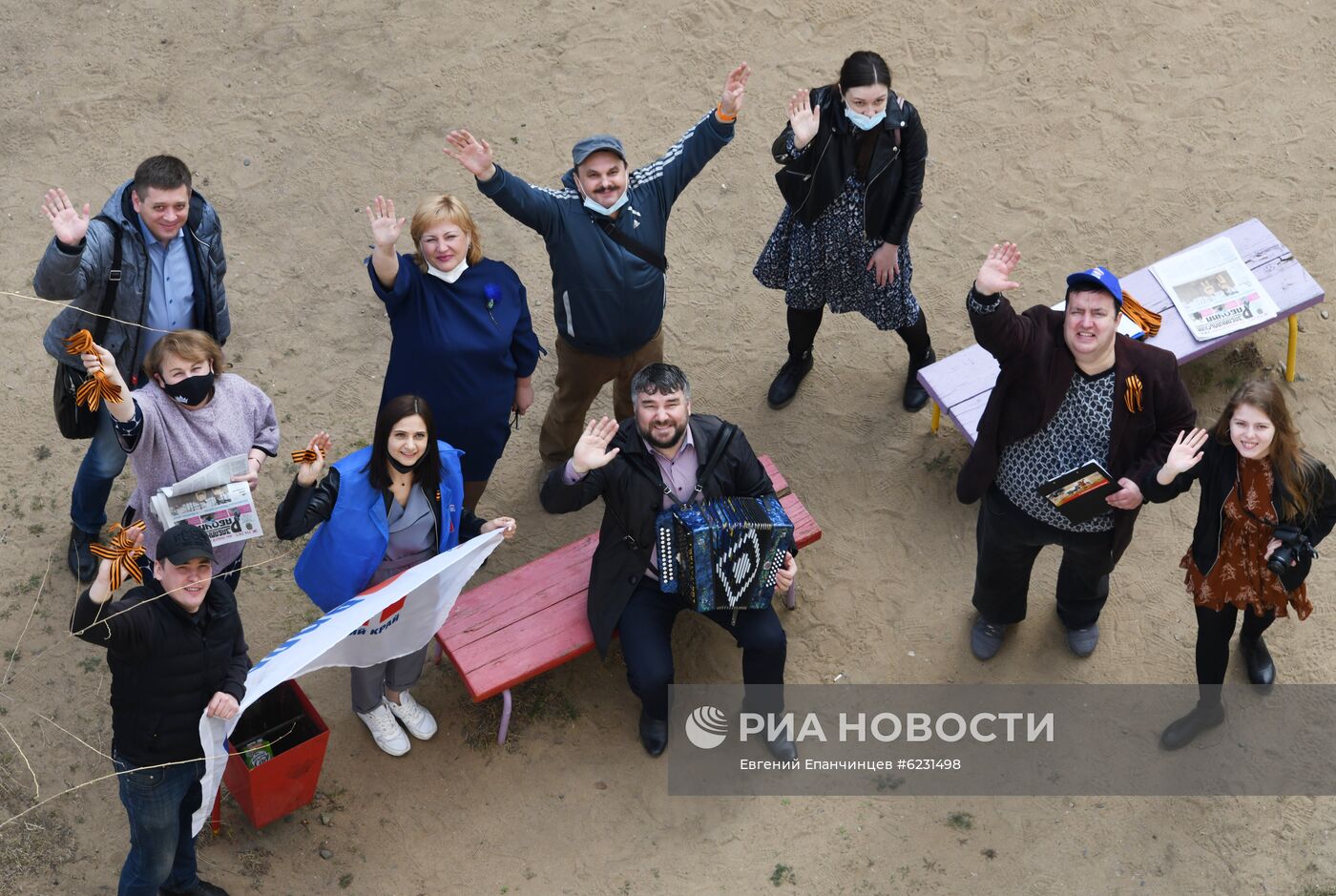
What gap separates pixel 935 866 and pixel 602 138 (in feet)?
11.4

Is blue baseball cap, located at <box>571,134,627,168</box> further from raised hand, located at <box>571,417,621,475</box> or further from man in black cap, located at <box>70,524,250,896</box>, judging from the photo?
man in black cap, located at <box>70,524,250,896</box>

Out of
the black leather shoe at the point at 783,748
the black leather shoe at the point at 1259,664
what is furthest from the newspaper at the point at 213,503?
the black leather shoe at the point at 1259,664

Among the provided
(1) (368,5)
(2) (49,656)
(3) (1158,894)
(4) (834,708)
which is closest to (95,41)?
(1) (368,5)

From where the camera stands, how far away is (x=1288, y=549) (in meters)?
5.46

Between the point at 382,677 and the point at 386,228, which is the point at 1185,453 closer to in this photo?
the point at 386,228

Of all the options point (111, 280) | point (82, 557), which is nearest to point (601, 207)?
point (111, 280)

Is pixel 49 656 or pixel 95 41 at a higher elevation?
pixel 95 41

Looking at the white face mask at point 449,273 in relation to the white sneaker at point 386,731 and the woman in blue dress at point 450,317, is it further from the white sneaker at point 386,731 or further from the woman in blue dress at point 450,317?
the white sneaker at point 386,731

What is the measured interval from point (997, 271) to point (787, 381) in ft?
8.45

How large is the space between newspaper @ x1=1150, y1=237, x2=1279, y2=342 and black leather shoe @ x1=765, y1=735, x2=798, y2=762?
3.09 m

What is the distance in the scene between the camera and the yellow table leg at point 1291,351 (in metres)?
7.67

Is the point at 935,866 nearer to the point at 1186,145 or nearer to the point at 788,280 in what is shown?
the point at 788,280

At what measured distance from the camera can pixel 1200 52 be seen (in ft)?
31.4

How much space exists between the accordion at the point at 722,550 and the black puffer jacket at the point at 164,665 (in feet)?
5.80
